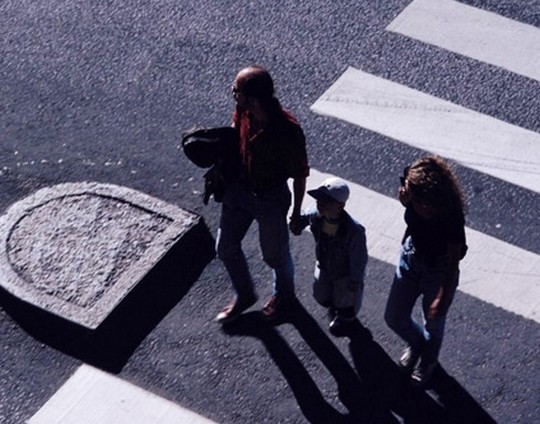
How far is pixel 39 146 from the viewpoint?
Answer: 9.02 meters

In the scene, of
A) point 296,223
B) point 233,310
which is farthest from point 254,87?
point 233,310

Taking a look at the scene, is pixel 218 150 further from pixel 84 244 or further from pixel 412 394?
pixel 412 394

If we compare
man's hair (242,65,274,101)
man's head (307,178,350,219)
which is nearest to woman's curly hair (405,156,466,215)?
man's head (307,178,350,219)

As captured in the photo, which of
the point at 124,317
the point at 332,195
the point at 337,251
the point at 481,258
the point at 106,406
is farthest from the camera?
the point at 481,258

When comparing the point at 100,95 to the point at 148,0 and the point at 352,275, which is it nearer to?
the point at 148,0

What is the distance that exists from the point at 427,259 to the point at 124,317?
1.94 metres

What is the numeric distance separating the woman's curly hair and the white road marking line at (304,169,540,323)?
1635 millimetres

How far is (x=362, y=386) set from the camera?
7.20m

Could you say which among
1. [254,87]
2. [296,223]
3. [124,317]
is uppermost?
[254,87]

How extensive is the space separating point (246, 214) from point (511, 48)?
3639 mm

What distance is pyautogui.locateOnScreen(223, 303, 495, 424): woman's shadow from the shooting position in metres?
7.03

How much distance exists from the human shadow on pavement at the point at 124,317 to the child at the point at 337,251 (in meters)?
0.97

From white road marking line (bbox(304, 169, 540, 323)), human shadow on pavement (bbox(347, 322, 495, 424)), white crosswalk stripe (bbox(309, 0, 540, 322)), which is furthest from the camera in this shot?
white crosswalk stripe (bbox(309, 0, 540, 322))

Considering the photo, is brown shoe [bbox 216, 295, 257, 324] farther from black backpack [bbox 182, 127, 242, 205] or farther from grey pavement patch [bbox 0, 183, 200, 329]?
black backpack [bbox 182, 127, 242, 205]
